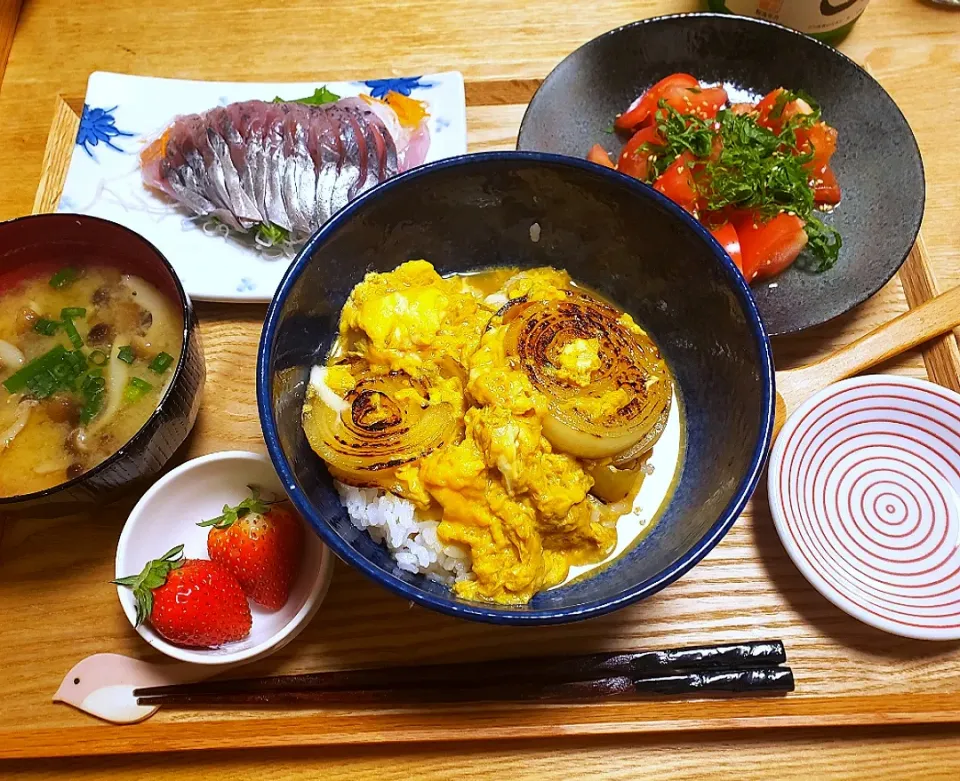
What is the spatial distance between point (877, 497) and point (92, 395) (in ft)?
6.18

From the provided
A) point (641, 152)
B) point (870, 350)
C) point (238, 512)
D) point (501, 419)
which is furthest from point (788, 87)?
point (238, 512)

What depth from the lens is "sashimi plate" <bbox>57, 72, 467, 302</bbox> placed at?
6.79ft

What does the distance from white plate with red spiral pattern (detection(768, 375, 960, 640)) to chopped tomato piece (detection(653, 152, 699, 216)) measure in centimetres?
67

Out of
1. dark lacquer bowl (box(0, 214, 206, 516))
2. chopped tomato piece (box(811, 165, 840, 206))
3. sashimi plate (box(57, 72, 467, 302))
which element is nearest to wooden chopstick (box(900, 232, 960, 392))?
chopped tomato piece (box(811, 165, 840, 206))

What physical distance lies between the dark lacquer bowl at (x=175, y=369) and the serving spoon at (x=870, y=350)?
54.9 inches

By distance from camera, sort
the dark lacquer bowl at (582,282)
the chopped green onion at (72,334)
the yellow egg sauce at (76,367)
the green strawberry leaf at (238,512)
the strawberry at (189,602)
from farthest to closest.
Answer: the chopped green onion at (72,334)
the yellow egg sauce at (76,367)
the green strawberry leaf at (238,512)
the strawberry at (189,602)
the dark lacquer bowl at (582,282)

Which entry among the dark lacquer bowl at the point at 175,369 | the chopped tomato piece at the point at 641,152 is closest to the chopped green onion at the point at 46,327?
the dark lacquer bowl at the point at 175,369

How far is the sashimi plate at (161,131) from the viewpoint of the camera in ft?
6.79

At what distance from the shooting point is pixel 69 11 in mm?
2502

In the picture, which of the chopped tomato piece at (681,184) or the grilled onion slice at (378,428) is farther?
the chopped tomato piece at (681,184)

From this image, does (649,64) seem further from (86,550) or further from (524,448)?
(86,550)

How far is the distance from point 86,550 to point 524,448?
1.10 metres

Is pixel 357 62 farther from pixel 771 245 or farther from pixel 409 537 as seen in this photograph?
pixel 409 537

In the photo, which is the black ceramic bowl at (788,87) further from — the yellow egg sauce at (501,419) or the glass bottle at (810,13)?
the yellow egg sauce at (501,419)
